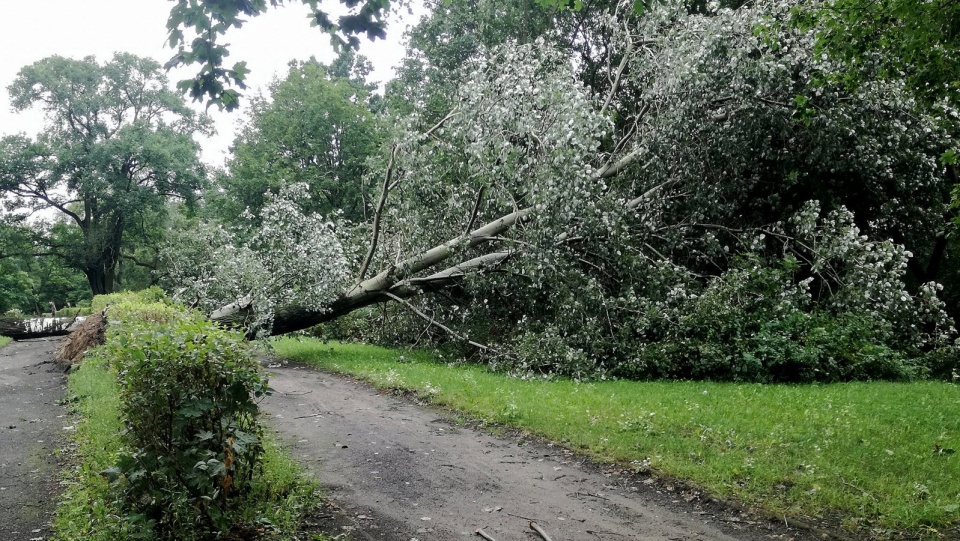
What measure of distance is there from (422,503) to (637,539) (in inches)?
63.6

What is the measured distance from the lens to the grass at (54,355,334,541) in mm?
4027

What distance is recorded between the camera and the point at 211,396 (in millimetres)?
3848

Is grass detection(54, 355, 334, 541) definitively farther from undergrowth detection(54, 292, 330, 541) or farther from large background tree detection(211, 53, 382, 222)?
large background tree detection(211, 53, 382, 222)

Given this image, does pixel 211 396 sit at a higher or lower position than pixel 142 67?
lower

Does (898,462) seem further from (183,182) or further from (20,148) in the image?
(20,148)

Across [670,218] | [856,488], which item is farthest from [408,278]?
[856,488]

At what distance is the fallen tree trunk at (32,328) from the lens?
19.6 m

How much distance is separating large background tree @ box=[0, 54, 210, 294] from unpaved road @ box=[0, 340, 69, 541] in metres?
21.4

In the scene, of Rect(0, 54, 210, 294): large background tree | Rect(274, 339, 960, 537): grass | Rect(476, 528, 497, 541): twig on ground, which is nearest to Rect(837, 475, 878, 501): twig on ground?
Rect(274, 339, 960, 537): grass

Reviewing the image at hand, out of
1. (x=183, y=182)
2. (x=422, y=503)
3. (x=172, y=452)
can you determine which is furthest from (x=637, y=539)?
(x=183, y=182)

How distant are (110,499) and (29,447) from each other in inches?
132

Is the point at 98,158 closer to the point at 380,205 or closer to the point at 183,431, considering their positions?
the point at 380,205

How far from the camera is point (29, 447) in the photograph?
6.54m

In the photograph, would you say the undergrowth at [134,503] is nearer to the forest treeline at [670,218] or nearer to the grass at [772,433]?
the grass at [772,433]
